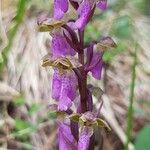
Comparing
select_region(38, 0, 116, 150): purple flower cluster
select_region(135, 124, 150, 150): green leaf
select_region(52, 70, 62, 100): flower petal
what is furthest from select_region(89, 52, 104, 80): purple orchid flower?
select_region(135, 124, 150, 150): green leaf

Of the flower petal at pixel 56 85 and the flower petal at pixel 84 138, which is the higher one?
the flower petal at pixel 56 85

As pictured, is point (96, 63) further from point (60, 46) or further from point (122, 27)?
point (122, 27)

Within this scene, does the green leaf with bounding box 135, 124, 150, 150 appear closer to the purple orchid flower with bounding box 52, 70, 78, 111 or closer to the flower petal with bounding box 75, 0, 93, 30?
the purple orchid flower with bounding box 52, 70, 78, 111

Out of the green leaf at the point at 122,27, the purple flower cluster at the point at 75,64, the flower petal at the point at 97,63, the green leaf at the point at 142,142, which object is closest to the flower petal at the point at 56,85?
the purple flower cluster at the point at 75,64

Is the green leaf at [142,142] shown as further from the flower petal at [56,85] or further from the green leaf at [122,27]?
the green leaf at [122,27]

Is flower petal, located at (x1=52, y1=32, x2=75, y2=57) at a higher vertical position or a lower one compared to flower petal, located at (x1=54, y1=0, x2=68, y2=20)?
lower

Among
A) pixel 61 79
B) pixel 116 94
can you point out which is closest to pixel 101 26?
pixel 116 94

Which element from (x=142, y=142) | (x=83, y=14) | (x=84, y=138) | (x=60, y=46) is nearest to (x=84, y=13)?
(x=83, y=14)

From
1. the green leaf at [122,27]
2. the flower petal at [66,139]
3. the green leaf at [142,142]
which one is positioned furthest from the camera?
the green leaf at [122,27]

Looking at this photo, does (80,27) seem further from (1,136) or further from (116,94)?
(116,94)
